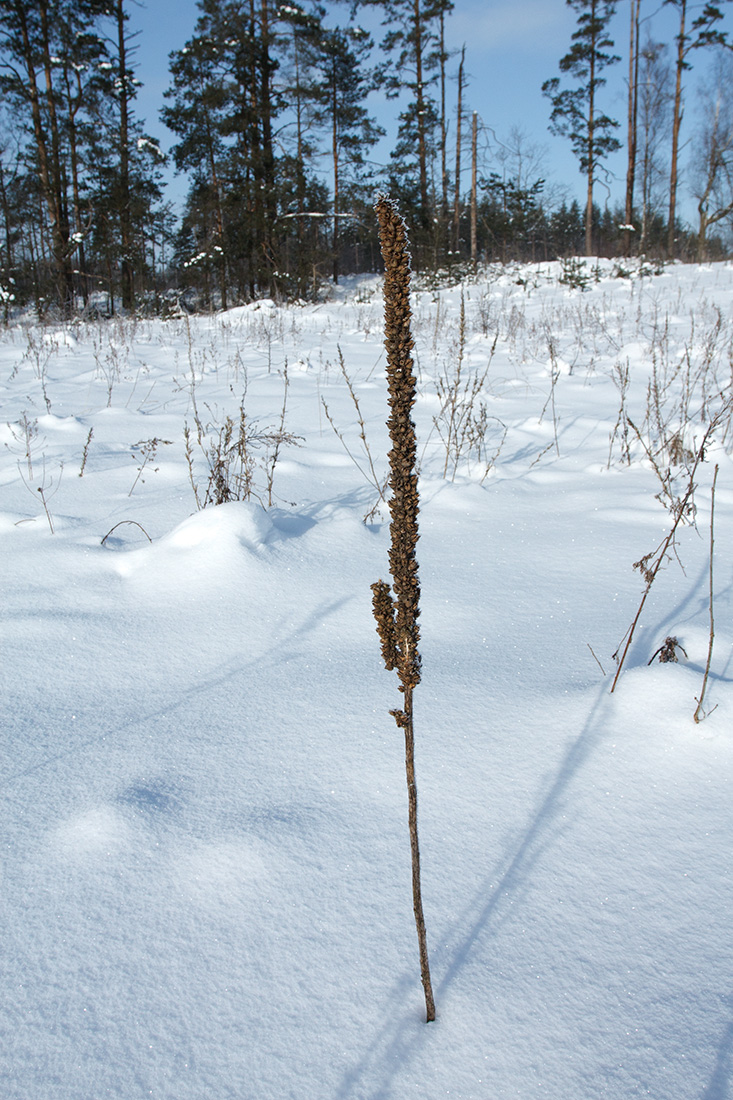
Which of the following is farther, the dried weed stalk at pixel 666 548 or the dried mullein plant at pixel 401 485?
the dried weed stalk at pixel 666 548

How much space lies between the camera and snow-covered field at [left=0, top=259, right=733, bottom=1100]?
0.76 m

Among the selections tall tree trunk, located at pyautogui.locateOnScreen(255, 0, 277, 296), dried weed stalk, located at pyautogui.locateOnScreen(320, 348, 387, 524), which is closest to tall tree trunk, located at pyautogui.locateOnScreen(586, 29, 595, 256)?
tall tree trunk, located at pyautogui.locateOnScreen(255, 0, 277, 296)

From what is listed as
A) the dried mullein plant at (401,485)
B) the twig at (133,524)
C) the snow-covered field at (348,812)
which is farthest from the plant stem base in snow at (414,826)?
the twig at (133,524)

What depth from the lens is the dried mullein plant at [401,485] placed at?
0.59m

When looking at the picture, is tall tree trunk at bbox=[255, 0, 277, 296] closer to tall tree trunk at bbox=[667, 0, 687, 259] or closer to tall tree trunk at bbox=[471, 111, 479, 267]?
tall tree trunk at bbox=[471, 111, 479, 267]

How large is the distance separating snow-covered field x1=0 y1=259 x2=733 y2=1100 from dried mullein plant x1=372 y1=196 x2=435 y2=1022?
157 millimetres

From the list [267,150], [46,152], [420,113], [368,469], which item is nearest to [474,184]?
[420,113]

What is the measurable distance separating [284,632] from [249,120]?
17583 mm

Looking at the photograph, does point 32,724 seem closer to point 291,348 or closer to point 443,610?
point 443,610

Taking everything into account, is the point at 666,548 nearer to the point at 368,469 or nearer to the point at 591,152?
the point at 368,469

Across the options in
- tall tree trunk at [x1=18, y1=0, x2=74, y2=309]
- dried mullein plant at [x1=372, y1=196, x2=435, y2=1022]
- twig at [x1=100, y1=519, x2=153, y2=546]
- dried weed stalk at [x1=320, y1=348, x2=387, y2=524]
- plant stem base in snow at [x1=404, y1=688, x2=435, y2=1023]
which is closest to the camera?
dried mullein plant at [x1=372, y1=196, x2=435, y2=1022]

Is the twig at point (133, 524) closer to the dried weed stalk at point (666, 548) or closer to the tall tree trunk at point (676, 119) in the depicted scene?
the dried weed stalk at point (666, 548)

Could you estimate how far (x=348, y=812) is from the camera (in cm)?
113

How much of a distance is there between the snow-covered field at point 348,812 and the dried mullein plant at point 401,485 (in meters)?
0.16
